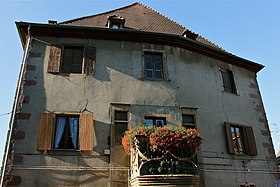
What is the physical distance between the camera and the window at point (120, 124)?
32.0ft

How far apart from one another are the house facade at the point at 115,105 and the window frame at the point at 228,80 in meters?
0.05

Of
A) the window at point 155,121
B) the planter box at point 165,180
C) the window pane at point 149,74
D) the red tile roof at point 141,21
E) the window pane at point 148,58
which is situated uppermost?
the red tile roof at point 141,21

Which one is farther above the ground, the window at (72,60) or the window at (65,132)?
the window at (72,60)

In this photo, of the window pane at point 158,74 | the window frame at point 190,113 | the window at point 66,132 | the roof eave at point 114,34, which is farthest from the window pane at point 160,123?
the roof eave at point 114,34

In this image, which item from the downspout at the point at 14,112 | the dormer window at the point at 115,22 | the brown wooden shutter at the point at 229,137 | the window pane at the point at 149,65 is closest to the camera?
the downspout at the point at 14,112

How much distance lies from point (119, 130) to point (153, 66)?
10.7ft

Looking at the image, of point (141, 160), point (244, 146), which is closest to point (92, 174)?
point (141, 160)

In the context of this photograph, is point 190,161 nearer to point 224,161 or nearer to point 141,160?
point 141,160

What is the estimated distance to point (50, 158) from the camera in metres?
9.02

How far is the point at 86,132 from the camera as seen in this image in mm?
9523

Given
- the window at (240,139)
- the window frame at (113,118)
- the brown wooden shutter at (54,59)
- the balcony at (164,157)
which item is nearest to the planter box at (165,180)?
the balcony at (164,157)

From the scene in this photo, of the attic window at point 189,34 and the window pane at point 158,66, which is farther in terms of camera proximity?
the attic window at point 189,34

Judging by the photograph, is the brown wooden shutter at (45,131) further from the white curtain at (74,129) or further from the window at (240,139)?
the window at (240,139)

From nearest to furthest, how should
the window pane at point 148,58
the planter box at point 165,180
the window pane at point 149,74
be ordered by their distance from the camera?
the planter box at point 165,180, the window pane at point 149,74, the window pane at point 148,58
